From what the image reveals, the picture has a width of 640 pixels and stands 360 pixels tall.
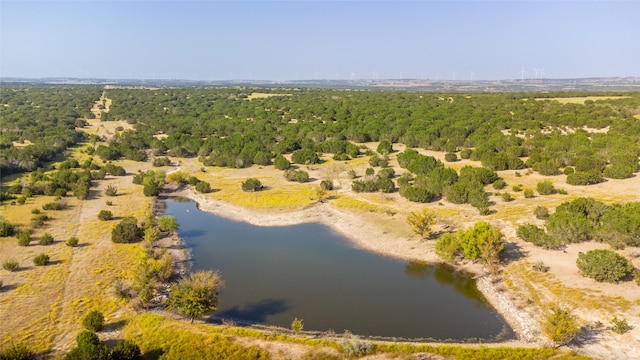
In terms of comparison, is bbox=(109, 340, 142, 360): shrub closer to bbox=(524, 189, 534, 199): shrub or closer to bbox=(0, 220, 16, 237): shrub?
bbox=(0, 220, 16, 237): shrub

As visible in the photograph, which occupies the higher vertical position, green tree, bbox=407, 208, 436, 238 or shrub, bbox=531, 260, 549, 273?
green tree, bbox=407, 208, 436, 238

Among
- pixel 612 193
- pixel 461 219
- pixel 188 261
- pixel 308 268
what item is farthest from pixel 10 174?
pixel 612 193

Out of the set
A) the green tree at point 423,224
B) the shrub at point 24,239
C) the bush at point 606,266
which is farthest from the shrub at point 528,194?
the shrub at point 24,239

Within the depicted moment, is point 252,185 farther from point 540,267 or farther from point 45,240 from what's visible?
point 540,267

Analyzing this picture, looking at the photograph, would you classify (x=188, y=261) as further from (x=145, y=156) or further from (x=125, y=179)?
(x=145, y=156)

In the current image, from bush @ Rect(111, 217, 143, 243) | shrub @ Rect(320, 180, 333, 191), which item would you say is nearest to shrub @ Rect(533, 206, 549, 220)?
shrub @ Rect(320, 180, 333, 191)

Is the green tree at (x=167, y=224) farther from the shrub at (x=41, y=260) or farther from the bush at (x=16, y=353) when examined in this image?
the bush at (x=16, y=353)
